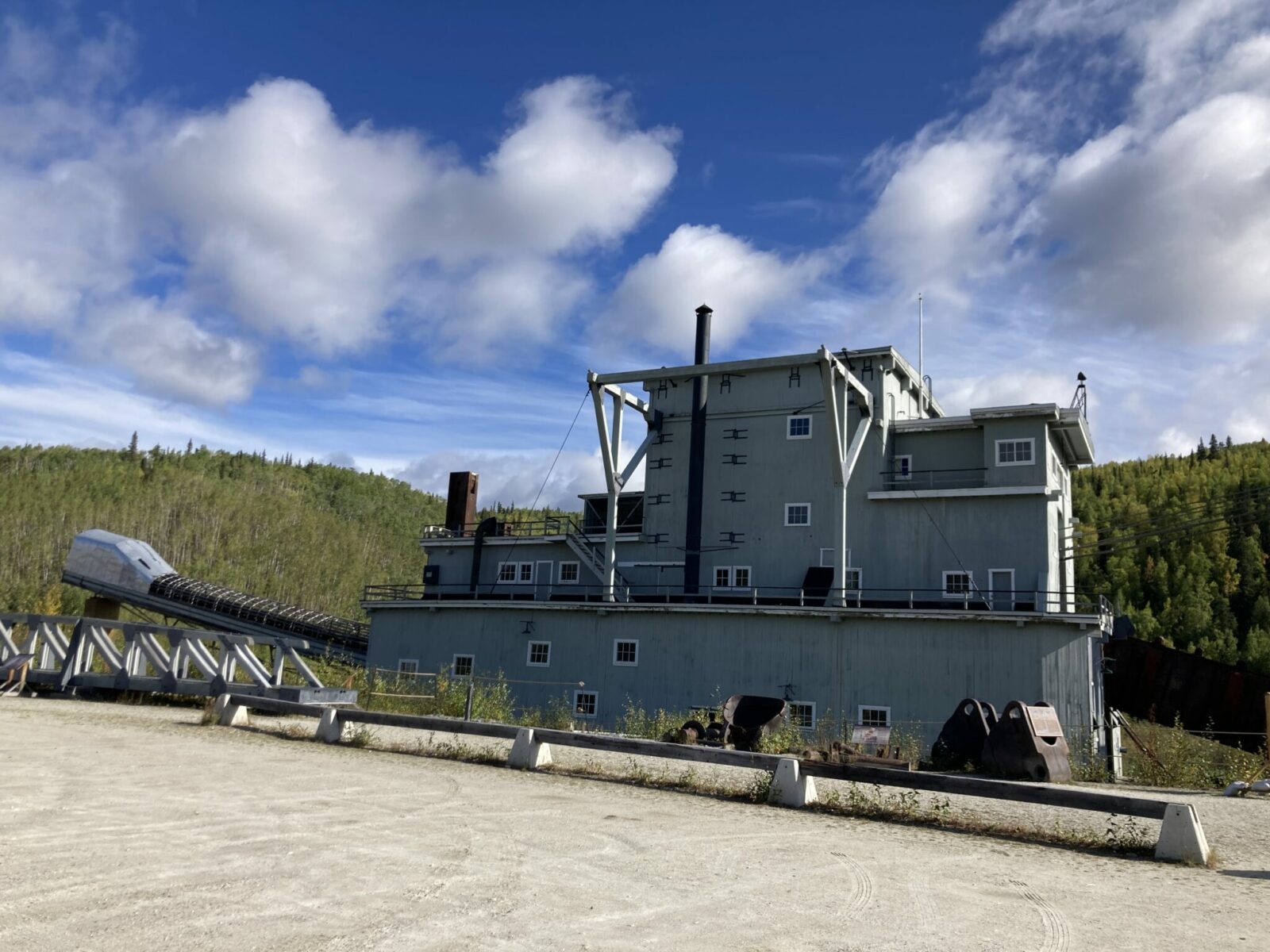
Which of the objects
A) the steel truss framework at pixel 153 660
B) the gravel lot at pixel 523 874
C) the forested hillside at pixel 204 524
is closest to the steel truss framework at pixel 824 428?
the steel truss framework at pixel 153 660

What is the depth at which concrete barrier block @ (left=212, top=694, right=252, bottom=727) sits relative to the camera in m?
17.6

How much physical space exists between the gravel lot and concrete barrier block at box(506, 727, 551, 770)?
1397 millimetres

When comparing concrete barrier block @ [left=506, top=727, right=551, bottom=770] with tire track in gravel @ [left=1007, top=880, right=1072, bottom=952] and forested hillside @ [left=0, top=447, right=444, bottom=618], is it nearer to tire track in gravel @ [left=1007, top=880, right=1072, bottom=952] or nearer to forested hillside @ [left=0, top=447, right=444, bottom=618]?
→ tire track in gravel @ [left=1007, top=880, right=1072, bottom=952]

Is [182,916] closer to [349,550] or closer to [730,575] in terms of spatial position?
[730,575]

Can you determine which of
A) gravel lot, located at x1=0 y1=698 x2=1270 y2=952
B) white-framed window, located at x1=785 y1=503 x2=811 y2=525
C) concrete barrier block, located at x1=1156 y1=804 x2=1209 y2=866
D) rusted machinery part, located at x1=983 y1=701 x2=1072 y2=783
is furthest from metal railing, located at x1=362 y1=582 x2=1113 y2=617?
concrete barrier block, located at x1=1156 y1=804 x2=1209 y2=866

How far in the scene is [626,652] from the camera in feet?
98.5

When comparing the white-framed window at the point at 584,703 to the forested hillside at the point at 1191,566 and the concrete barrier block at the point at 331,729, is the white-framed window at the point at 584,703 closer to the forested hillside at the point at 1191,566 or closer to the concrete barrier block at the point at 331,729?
the concrete barrier block at the point at 331,729

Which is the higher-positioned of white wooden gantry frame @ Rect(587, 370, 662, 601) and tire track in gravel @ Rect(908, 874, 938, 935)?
white wooden gantry frame @ Rect(587, 370, 662, 601)

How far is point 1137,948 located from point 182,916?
614cm

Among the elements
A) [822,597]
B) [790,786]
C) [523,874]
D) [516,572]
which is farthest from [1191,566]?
[523,874]

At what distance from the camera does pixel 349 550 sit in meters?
143

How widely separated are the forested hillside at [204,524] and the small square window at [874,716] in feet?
249

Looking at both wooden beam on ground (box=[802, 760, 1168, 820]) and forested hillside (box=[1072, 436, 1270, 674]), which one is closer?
wooden beam on ground (box=[802, 760, 1168, 820])

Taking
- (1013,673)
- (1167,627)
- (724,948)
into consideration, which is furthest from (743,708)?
(1167,627)
